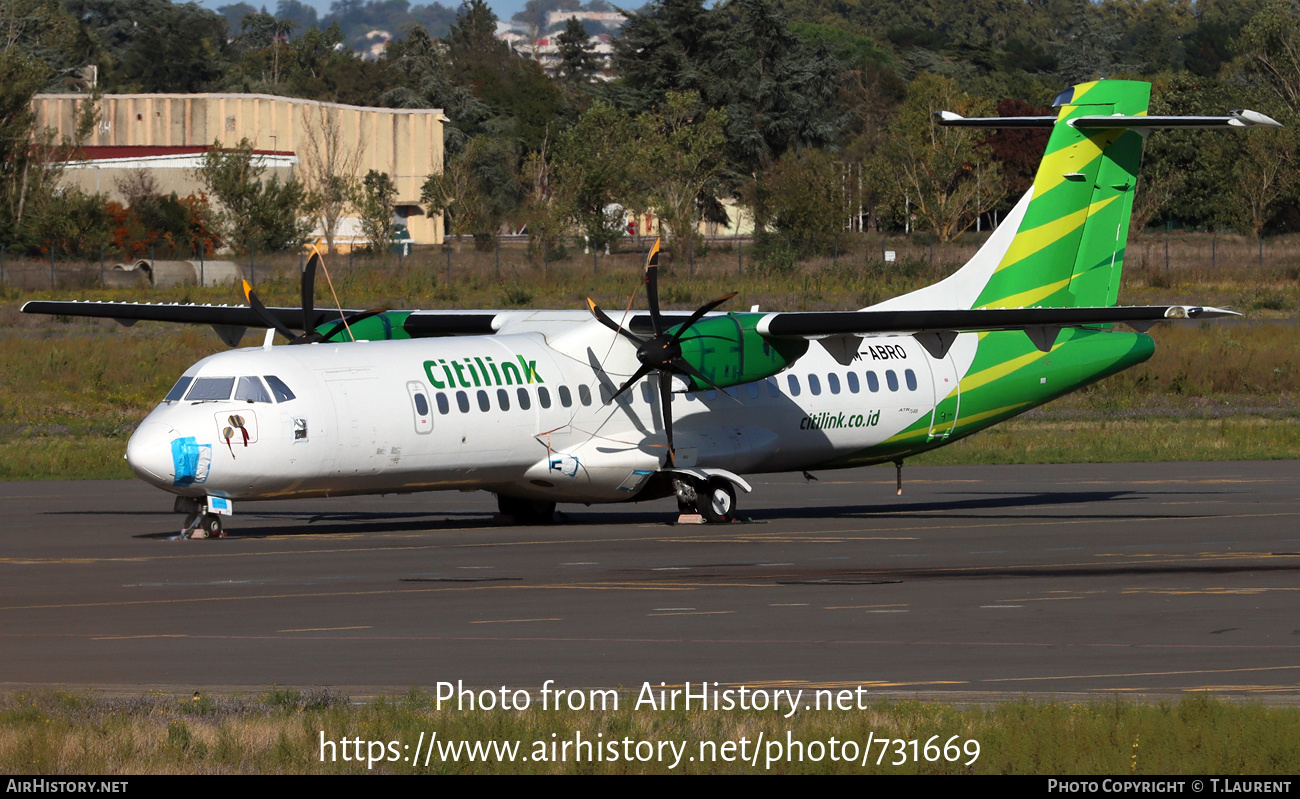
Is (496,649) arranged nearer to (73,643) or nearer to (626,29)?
(73,643)

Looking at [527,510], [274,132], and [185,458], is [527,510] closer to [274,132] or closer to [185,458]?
[185,458]

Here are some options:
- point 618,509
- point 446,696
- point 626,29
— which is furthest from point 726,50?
point 446,696

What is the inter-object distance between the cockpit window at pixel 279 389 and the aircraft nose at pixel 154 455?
1.35 metres

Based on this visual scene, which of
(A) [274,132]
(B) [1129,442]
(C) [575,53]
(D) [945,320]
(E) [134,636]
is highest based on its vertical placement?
(C) [575,53]

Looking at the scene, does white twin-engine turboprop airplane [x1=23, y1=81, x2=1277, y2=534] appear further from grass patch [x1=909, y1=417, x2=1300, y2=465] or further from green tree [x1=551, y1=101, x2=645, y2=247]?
green tree [x1=551, y1=101, x2=645, y2=247]

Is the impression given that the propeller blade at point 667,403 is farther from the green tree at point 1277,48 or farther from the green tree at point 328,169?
the green tree at point 1277,48

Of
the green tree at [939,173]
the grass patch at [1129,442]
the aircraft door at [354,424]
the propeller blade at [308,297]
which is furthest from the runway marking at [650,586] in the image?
the green tree at [939,173]

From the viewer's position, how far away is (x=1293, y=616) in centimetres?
1435

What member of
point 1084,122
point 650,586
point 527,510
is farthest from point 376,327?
point 1084,122

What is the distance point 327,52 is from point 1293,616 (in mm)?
150684

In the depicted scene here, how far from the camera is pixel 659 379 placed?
23953 mm

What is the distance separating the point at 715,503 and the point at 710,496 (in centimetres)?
12

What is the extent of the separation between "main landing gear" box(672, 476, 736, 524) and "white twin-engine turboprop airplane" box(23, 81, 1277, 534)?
0.03m

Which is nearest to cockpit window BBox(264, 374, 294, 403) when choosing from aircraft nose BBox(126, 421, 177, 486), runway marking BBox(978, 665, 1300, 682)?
aircraft nose BBox(126, 421, 177, 486)
